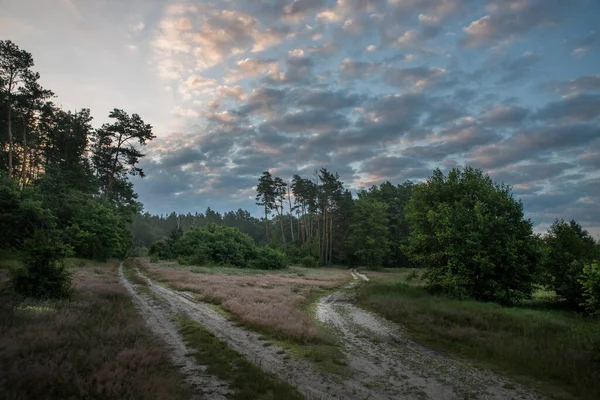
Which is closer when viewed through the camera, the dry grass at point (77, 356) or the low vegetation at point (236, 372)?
the dry grass at point (77, 356)

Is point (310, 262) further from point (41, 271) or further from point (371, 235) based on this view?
point (41, 271)

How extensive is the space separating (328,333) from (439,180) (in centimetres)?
1881

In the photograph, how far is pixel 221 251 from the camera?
57656mm

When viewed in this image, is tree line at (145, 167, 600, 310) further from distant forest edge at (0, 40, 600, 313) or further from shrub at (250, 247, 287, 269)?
shrub at (250, 247, 287, 269)

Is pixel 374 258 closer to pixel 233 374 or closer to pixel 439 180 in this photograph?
pixel 439 180

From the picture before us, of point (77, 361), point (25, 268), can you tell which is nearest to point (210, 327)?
point (77, 361)

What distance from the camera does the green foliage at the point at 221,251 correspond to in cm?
5653

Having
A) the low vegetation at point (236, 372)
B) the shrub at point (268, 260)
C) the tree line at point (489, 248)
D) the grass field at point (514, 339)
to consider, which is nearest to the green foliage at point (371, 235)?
the shrub at point (268, 260)

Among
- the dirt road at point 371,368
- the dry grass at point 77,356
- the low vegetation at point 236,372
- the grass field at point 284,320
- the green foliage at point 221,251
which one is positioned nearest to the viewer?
the dry grass at point 77,356

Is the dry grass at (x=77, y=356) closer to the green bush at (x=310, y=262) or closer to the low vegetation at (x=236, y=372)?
the low vegetation at (x=236, y=372)

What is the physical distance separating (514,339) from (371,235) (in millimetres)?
56243

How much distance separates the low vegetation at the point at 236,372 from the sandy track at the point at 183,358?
0.24 meters

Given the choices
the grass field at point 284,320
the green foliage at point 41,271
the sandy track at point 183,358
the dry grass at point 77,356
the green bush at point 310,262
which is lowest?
the green bush at point 310,262

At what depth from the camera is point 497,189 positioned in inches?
958
